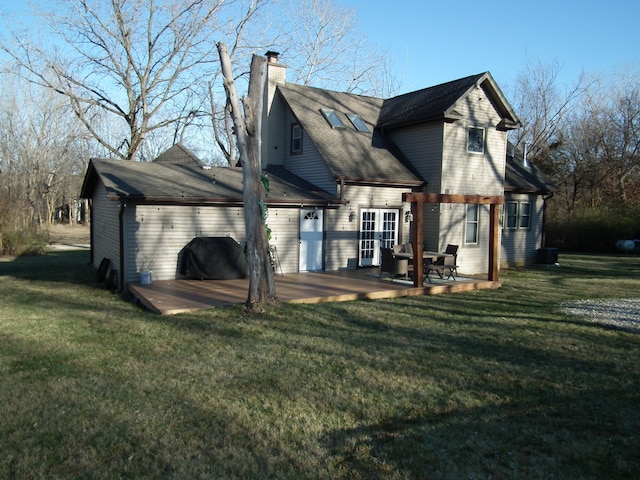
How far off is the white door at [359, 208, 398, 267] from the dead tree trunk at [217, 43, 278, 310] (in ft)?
21.2

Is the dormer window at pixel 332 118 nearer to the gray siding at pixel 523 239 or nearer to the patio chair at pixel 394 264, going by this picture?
the patio chair at pixel 394 264

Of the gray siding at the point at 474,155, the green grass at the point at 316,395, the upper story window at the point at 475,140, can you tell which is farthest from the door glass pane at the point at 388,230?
the green grass at the point at 316,395

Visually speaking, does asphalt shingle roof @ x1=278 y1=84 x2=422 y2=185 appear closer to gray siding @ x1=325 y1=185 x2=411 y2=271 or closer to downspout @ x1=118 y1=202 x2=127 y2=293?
gray siding @ x1=325 y1=185 x2=411 y2=271

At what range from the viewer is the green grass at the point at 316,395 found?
13.2 feet

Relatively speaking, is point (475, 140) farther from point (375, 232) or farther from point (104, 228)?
point (104, 228)

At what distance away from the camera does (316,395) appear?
542 cm

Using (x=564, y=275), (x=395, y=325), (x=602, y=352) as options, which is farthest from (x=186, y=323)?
(x=564, y=275)

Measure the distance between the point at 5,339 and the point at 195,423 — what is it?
445 centimetres

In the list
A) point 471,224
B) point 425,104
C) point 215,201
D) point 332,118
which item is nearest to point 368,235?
point 471,224

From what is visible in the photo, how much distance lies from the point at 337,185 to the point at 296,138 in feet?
9.80

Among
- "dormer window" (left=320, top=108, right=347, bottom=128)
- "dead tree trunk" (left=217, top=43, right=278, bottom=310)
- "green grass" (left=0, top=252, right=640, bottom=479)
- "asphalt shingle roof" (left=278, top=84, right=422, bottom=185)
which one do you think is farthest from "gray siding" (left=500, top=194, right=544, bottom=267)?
"dead tree trunk" (left=217, top=43, right=278, bottom=310)

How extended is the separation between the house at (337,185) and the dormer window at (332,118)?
5cm

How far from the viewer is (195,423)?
4.70m

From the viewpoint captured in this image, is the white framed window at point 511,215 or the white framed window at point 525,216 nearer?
the white framed window at point 511,215
